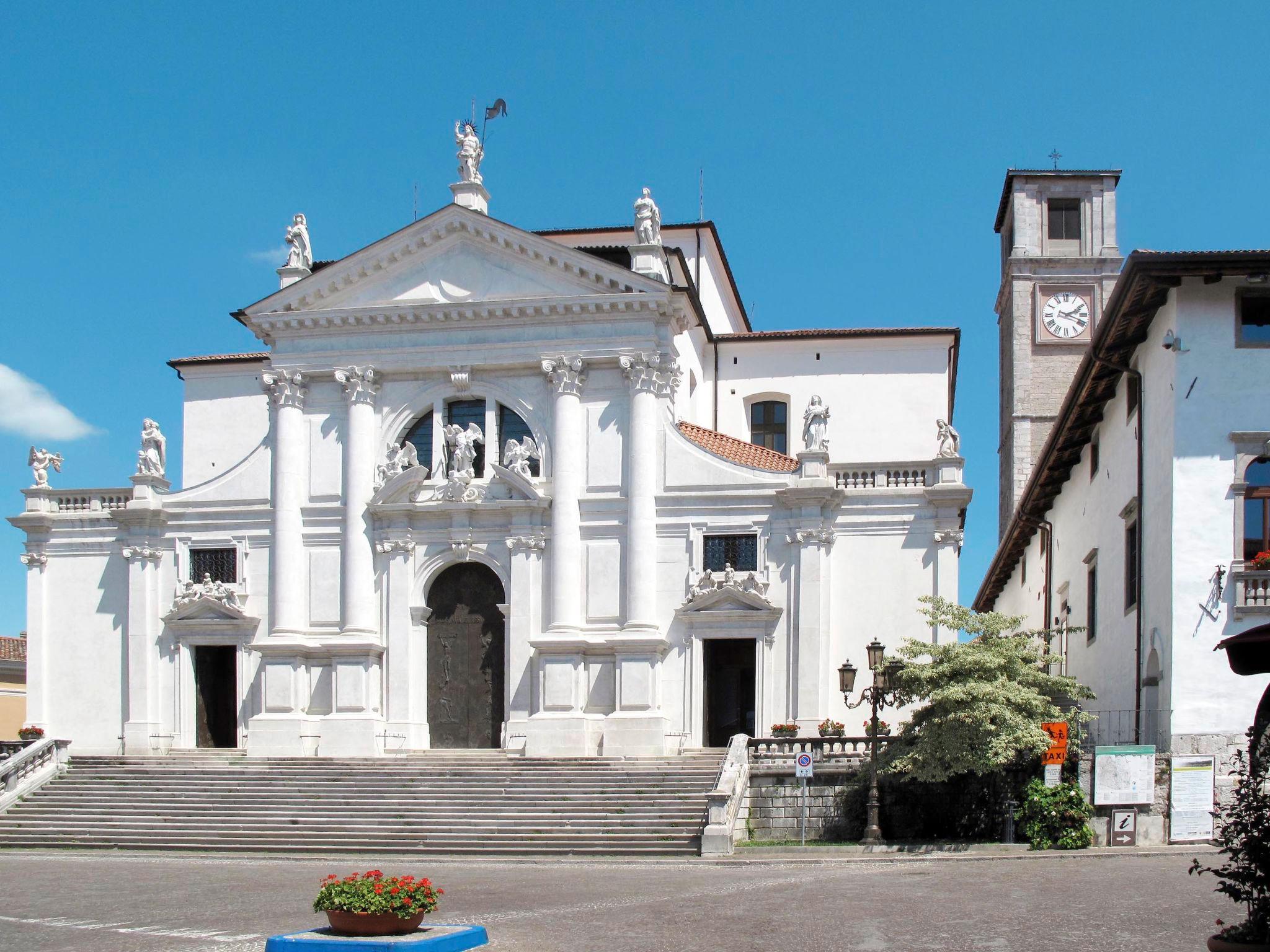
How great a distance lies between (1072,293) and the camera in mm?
65188

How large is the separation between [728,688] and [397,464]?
10.6 metres


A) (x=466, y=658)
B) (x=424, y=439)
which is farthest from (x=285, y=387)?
(x=466, y=658)

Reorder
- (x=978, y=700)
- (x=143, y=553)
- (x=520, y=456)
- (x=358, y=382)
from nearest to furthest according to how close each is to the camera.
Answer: (x=978, y=700) < (x=520, y=456) < (x=358, y=382) < (x=143, y=553)

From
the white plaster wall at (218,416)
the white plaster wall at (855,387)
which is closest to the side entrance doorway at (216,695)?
the white plaster wall at (218,416)

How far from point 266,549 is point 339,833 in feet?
36.3

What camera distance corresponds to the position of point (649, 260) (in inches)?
1558

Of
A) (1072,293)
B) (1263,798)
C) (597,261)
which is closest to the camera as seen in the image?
(1263,798)

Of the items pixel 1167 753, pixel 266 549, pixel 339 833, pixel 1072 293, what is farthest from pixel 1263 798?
pixel 1072 293

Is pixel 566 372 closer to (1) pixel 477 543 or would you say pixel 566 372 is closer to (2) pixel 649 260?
(2) pixel 649 260

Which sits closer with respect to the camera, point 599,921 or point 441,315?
point 599,921

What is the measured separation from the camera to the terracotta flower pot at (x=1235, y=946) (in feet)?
37.2

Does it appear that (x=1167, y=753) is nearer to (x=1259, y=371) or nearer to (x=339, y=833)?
(x=1259, y=371)

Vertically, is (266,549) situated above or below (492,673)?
above

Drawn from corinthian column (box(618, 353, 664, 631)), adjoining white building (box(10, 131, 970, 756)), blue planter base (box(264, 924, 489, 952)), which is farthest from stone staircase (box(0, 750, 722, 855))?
blue planter base (box(264, 924, 489, 952))
